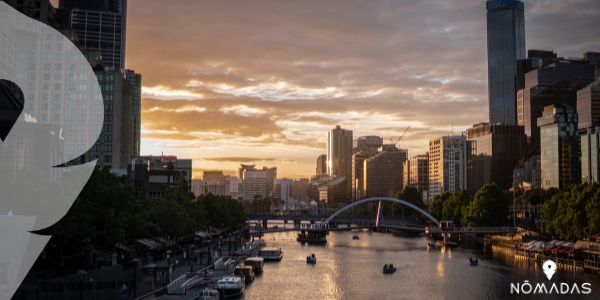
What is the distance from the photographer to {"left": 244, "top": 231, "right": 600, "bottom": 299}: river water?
7662 centimetres

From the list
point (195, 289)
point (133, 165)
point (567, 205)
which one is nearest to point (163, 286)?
point (195, 289)

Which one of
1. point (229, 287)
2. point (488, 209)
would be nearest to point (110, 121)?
point (488, 209)

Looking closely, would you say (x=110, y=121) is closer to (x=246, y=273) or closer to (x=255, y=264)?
(x=255, y=264)

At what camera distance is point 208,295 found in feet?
213

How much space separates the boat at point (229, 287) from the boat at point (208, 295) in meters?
4.18

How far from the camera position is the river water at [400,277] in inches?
3017

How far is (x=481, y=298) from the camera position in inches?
2886

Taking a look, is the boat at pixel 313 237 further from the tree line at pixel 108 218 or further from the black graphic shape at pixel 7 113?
the black graphic shape at pixel 7 113

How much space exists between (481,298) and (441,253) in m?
57.2

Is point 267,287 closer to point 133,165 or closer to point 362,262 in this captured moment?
point 362,262

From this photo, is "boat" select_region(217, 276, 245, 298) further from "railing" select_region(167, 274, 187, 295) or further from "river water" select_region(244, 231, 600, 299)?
"railing" select_region(167, 274, 187, 295)

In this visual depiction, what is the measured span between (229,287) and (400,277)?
2959 cm
